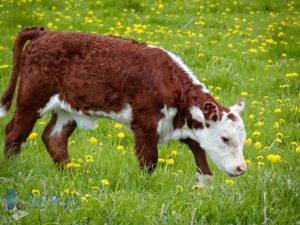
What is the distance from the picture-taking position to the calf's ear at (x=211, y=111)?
15.6 ft

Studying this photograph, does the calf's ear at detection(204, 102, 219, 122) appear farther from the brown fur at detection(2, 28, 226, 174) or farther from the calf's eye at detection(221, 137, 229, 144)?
the calf's eye at detection(221, 137, 229, 144)

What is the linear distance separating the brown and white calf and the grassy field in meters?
0.27

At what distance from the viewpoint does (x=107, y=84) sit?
4.99 m

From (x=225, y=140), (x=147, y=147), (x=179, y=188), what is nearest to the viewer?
(x=179, y=188)

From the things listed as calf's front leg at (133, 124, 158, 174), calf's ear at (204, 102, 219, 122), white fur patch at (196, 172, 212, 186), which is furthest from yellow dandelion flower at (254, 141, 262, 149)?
calf's front leg at (133, 124, 158, 174)

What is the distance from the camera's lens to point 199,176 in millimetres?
4906

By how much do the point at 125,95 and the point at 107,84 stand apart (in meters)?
0.21

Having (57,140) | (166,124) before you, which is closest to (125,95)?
(166,124)

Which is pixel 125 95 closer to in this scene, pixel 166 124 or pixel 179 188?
pixel 166 124

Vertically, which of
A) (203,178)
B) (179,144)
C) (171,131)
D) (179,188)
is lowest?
(179,144)

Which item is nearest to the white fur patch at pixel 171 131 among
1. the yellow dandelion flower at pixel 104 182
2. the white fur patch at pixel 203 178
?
the white fur patch at pixel 203 178

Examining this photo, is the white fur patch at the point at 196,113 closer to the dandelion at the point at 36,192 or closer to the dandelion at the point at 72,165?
the dandelion at the point at 72,165

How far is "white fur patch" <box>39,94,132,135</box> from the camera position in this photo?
16.3ft

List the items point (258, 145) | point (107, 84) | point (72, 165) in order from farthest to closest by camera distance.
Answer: point (258, 145), point (107, 84), point (72, 165)
